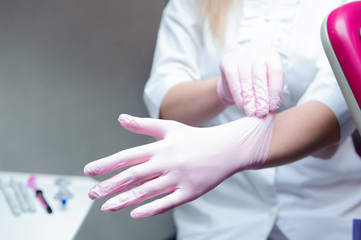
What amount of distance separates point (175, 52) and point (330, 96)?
1.32 ft

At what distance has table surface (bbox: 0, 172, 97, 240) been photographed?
2.37ft

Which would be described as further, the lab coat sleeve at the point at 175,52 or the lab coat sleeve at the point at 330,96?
the lab coat sleeve at the point at 175,52

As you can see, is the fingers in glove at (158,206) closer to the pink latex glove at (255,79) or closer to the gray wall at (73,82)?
the pink latex glove at (255,79)

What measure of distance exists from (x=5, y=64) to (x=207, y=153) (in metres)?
0.60

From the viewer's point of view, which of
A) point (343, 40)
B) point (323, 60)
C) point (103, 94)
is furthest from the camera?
point (103, 94)

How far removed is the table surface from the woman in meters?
0.27

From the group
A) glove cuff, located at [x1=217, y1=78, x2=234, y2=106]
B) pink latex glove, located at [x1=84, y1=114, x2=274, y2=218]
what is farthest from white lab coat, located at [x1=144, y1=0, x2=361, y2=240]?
pink latex glove, located at [x1=84, y1=114, x2=274, y2=218]

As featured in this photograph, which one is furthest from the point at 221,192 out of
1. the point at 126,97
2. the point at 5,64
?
the point at 5,64

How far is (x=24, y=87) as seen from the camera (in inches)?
36.5

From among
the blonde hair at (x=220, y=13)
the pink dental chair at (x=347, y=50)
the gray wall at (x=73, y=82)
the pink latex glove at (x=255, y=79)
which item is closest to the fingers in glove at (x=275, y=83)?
the pink latex glove at (x=255, y=79)

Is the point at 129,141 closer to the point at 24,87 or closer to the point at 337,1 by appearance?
the point at 24,87

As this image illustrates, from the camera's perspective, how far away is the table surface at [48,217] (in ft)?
2.37

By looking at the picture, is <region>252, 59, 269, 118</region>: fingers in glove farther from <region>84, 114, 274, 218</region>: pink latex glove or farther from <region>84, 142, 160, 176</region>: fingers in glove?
<region>84, 142, 160, 176</region>: fingers in glove

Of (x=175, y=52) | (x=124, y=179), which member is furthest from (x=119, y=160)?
(x=175, y=52)
